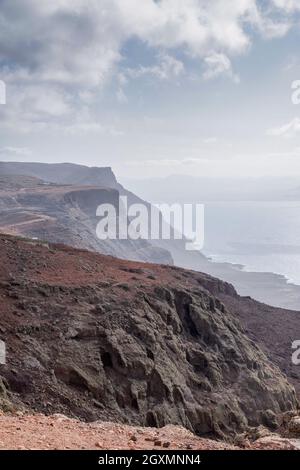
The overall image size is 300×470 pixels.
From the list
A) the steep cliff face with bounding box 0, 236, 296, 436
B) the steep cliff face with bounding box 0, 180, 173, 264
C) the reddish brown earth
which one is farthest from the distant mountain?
the reddish brown earth

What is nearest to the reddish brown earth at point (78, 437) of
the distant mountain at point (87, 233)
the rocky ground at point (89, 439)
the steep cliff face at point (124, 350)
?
the rocky ground at point (89, 439)

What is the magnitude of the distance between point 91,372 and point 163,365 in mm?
4818

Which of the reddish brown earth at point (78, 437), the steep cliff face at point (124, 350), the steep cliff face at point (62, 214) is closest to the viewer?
the reddish brown earth at point (78, 437)

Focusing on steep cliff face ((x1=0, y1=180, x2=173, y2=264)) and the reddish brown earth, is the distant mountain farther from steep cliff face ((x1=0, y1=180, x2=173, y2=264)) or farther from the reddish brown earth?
the reddish brown earth

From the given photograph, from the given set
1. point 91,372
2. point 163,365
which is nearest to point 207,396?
point 163,365

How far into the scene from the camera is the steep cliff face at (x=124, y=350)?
1589cm

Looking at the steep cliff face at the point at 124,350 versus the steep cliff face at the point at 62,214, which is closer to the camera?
the steep cliff face at the point at 124,350

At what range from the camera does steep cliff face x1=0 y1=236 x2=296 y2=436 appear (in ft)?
52.1

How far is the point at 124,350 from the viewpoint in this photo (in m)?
19.2

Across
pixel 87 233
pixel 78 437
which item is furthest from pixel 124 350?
pixel 87 233

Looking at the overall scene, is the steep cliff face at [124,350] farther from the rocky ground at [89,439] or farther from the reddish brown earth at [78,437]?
the rocky ground at [89,439]

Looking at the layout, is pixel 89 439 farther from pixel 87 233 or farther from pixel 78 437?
pixel 87 233
